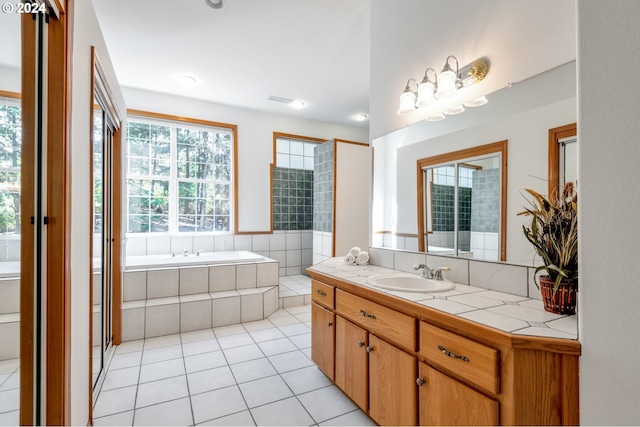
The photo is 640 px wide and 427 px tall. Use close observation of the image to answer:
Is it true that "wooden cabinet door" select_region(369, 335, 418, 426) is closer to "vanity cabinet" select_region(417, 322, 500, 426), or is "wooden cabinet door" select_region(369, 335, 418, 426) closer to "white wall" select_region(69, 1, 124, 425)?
"vanity cabinet" select_region(417, 322, 500, 426)

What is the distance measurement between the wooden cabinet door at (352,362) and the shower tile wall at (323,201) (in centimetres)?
208

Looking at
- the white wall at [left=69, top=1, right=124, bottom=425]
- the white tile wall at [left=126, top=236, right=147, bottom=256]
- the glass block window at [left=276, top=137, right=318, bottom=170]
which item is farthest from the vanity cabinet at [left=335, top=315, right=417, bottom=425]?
the glass block window at [left=276, top=137, right=318, bottom=170]

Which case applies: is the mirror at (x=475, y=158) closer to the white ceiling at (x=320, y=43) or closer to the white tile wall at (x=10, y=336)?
the white ceiling at (x=320, y=43)

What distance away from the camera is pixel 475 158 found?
5.64 feet

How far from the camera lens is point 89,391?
1603mm

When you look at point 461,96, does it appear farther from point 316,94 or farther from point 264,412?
point 316,94

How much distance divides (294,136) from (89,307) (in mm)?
3863

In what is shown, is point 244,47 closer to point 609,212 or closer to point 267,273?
point 267,273

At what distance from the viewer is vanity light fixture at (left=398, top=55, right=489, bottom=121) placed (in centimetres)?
166

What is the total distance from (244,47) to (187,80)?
3.59ft

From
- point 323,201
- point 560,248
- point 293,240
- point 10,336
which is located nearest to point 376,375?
point 560,248

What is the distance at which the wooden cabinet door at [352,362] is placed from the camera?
1.68 m

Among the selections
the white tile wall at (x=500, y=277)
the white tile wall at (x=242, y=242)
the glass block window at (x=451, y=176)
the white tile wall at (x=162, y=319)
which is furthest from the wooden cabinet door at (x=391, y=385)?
the white tile wall at (x=242, y=242)

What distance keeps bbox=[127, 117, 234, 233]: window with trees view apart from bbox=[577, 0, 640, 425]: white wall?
412 cm
